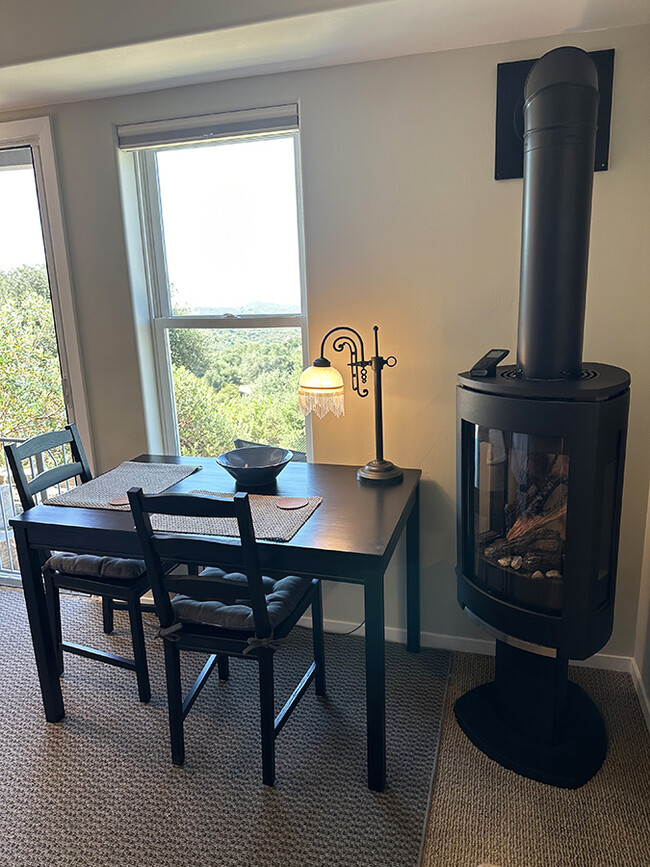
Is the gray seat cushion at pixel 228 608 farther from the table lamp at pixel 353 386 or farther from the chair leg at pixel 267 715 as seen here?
the table lamp at pixel 353 386

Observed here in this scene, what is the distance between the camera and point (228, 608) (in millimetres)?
1919

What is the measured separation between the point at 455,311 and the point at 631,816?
1.71m

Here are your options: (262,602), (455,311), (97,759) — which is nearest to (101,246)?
(455,311)

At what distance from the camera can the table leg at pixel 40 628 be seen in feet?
6.98

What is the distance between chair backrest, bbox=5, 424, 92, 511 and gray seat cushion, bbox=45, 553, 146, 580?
0.80 ft

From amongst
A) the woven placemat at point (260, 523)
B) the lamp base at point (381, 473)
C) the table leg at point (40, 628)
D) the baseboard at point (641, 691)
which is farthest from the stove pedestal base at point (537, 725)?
the table leg at point (40, 628)

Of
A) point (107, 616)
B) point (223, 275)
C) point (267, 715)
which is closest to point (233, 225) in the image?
point (223, 275)

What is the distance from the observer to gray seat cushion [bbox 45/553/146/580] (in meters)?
2.22

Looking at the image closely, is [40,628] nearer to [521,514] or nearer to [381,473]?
[381,473]

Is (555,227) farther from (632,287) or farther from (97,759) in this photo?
(97,759)

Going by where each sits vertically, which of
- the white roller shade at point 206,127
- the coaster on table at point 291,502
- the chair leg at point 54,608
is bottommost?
the chair leg at point 54,608

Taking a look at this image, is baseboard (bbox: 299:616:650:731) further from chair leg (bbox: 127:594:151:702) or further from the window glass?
the window glass

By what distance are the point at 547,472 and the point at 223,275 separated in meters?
1.66

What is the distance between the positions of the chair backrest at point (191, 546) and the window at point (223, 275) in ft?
3.30
